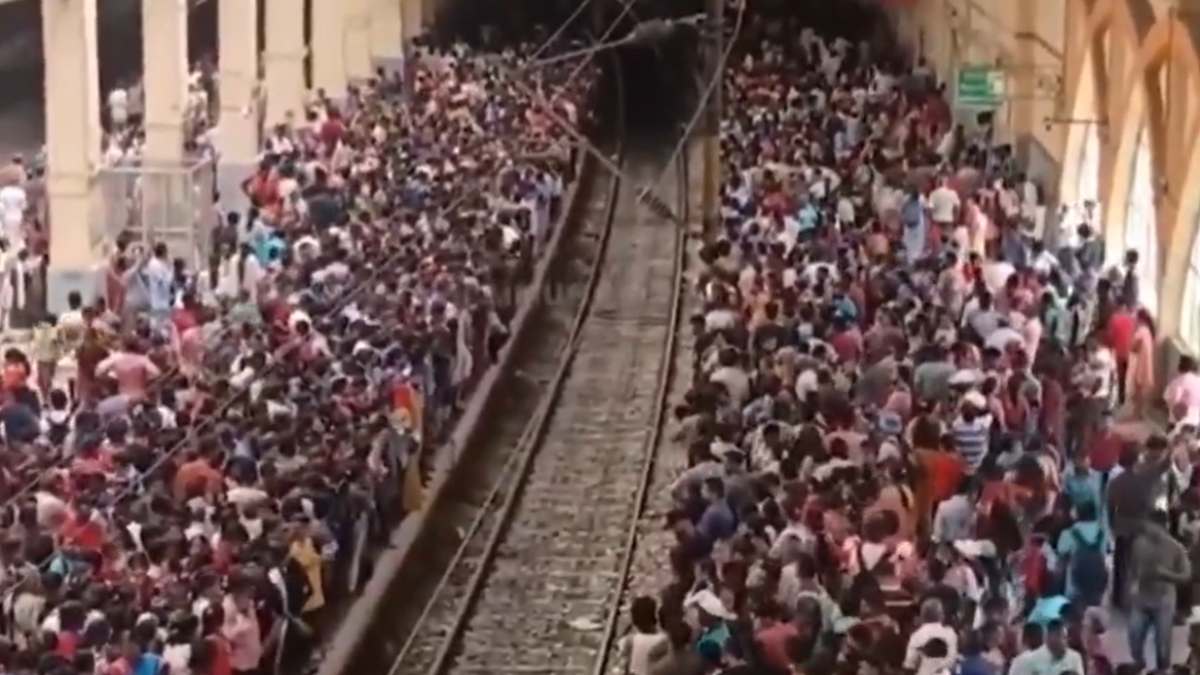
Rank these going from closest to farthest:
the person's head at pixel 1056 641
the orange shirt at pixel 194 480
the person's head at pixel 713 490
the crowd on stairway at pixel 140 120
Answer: the person's head at pixel 1056 641 < the person's head at pixel 713 490 < the orange shirt at pixel 194 480 < the crowd on stairway at pixel 140 120

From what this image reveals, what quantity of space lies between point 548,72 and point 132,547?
30.6 meters

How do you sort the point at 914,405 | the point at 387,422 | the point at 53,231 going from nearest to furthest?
the point at 914,405 → the point at 387,422 → the point at 53,231

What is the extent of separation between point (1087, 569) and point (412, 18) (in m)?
39.5

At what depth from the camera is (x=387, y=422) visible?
2086cm

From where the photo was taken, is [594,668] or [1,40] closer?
[594,668]

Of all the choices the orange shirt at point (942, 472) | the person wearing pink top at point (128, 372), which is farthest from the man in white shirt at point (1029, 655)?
the person wearing pink top at point (128, 372)

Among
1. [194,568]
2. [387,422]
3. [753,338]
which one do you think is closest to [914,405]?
[753,338]

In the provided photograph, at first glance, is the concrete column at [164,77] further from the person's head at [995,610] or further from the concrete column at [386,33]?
the person's head at [995,610]

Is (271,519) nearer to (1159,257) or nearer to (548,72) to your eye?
(1159,257)

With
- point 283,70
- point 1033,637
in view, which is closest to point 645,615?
point 1033,637

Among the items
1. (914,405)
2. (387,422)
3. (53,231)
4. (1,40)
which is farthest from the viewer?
(1,40)

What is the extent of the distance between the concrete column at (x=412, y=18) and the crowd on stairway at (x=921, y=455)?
25329 mm

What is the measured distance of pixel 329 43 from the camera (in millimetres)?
46969

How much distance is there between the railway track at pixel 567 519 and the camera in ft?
68.2
